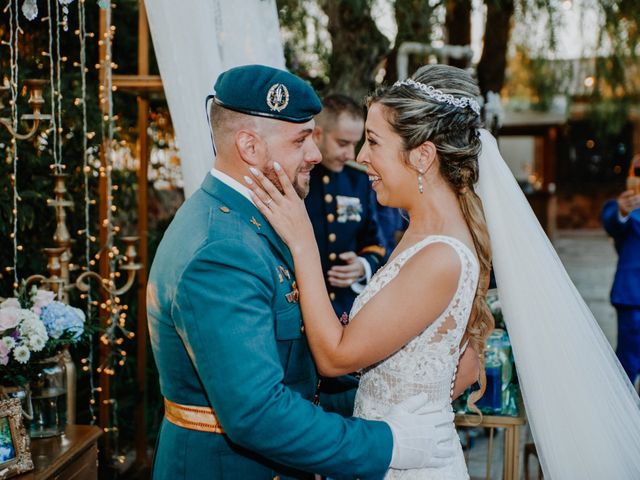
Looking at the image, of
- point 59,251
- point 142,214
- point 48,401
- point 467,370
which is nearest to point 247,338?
point 467,370

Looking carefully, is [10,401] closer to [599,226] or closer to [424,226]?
[424,226]

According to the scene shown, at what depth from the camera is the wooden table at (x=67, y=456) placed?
86.8 inches

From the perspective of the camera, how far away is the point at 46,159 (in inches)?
145

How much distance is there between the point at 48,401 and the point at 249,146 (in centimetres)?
132

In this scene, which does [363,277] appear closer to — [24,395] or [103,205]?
[103,205]

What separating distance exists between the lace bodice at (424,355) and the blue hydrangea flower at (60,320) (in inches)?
42.8

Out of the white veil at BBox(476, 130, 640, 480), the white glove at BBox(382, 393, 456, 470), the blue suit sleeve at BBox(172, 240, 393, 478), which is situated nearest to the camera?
the blue suit sleeve at BBox(172, 240, 393, 478)

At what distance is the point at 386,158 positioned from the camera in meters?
2.04

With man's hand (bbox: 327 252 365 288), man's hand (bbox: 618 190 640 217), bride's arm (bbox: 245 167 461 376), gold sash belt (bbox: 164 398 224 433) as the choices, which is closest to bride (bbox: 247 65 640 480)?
bride's arm (bbox: 245 167 461 376)

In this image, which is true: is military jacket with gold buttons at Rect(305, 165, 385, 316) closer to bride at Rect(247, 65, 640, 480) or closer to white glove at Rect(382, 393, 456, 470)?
bride at Rect(247, 65, 640, 480)

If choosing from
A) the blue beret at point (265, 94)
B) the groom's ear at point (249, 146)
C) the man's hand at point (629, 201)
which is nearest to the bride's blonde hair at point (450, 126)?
the blue beret at point (265, 94)

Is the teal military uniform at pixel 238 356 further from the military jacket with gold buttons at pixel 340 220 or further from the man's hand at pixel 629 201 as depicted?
the man's hand at pixel 629 201

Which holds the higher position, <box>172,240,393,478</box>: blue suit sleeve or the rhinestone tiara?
the rhinestone tiara

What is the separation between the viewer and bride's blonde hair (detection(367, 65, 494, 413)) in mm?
1995
